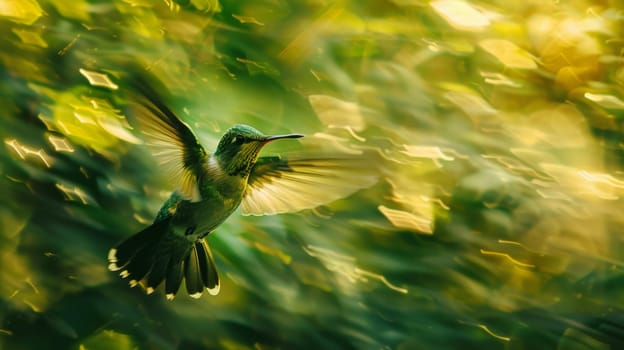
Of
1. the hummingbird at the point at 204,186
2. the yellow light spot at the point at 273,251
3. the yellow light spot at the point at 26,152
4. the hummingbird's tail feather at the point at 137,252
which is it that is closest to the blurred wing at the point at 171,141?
the hummingbird at the point at 204,186

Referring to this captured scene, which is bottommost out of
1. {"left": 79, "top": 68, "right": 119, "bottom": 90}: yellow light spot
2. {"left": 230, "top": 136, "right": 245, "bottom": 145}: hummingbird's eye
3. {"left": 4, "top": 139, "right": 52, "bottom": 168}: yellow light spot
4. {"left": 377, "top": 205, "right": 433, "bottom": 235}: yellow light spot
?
{"left": 4, "top": 139, "right": 52, "bottom": 168}: yellow light spot

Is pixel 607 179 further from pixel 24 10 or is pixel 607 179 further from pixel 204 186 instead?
pixel 24 10

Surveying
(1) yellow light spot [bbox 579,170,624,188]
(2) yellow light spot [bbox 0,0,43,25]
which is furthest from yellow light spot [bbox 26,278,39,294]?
(1) yellow light spot [bbox 579,170,624,188]

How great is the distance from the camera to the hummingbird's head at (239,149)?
0.78 m

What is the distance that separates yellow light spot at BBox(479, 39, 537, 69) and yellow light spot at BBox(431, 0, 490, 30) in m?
0.03

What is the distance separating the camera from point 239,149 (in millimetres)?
791

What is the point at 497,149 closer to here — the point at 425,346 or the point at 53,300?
the point at 425,346

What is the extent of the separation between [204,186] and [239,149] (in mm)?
79

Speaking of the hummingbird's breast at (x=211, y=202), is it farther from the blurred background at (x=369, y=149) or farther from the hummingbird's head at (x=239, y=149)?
the blurred background at (x=369, y=149)

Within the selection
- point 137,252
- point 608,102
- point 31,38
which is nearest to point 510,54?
point 608,102

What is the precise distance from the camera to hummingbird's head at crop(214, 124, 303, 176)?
30.6 inches

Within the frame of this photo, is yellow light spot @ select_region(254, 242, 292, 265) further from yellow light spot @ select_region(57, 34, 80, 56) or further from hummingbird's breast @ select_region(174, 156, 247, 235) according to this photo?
yellow light spot @ select_region(57, 34, 80, 56)

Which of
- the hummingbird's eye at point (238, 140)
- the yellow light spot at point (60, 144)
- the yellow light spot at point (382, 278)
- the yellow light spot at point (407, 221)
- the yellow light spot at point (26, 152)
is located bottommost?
the yellow light spot at point (382, 278)

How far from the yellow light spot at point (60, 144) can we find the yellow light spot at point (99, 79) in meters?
0.10
